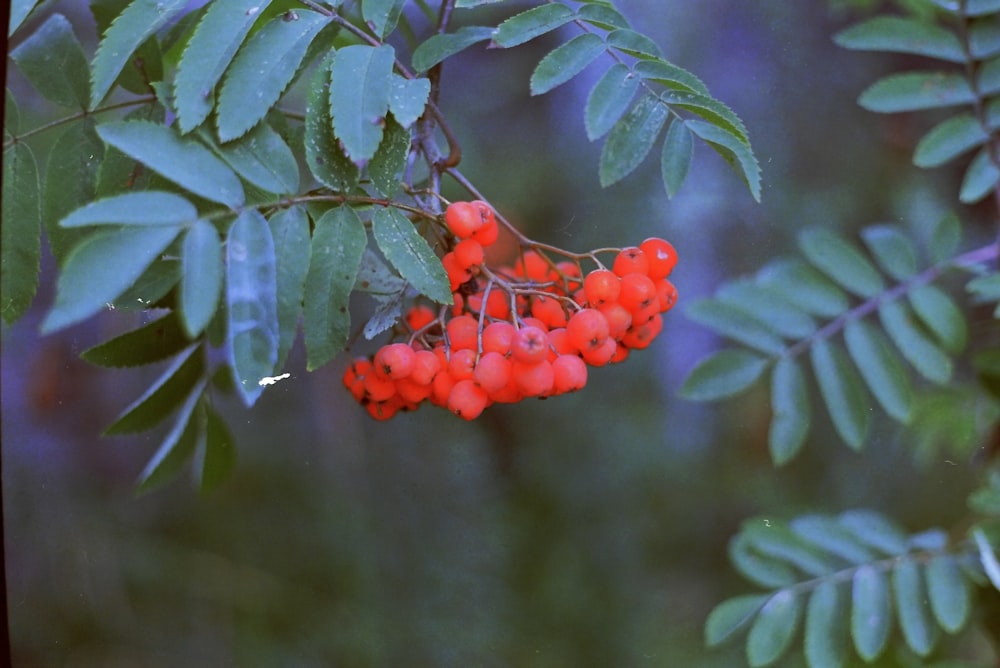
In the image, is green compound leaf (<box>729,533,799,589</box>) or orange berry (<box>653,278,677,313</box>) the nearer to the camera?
orange berry (<box>653,278,677,313</box>)

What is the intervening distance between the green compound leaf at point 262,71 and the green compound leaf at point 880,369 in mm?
778

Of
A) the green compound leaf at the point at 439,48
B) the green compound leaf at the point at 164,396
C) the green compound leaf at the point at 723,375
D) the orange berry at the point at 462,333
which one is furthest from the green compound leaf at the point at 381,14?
the green compound leaf at the point at 723,375

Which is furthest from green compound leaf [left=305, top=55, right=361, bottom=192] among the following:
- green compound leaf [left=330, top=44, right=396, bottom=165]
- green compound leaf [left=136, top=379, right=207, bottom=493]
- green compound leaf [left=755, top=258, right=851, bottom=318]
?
green compound leaf [left=755, top=258, right=851, bottom=318]

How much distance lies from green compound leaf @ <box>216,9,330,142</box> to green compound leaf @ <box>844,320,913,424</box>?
78 centimetres

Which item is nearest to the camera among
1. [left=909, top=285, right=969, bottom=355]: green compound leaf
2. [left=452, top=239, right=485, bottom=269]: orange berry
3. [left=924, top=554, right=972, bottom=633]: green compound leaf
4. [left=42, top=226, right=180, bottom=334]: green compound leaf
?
[left=42, top=226, right=180, bottom=334]: green compound leaf

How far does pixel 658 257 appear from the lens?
2.34 feet

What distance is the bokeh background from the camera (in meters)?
1.56

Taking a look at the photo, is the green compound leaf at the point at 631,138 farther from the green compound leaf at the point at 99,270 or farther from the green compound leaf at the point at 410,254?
the green compound leaf at the point at 99,270

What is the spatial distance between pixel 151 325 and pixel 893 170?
5.57 ft

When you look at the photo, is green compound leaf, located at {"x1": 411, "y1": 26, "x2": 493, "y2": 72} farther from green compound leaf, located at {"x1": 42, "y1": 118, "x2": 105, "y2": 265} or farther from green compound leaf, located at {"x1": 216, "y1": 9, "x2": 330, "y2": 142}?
green compound leaf, located at {"x1": 42, "y1": 118, "x2": 105, "y2": 265}

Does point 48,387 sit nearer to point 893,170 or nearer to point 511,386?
point 511,386

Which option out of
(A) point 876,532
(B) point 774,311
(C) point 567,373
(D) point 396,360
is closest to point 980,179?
(B) point 774,311

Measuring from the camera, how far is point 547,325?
0.75 meters

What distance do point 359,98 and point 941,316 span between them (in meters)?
0.82
